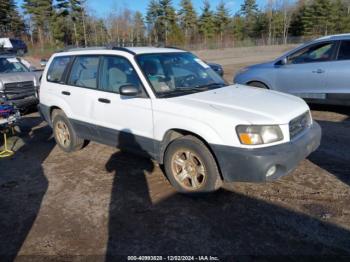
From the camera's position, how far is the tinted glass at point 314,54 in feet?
22.8

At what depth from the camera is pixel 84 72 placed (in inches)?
199

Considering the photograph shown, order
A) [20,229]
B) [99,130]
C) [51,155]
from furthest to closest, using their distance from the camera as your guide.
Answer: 1. [51,155]
2. [99,130]
3. [20,229]

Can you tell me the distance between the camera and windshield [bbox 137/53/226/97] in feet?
13.8

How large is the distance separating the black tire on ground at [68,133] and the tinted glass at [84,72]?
2.23 feet

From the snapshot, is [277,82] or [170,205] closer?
[170,205]

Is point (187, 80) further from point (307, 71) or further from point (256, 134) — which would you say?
point (307, 71)

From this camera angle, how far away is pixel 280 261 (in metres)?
2.73

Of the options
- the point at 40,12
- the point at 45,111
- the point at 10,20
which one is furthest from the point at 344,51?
the point at 10,20

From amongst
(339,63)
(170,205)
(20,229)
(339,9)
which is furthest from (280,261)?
(339,9)

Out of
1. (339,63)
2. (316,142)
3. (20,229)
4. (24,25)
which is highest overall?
(24,25)

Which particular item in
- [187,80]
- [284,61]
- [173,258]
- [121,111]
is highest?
[284,61]

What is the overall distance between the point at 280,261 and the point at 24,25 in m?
66.8

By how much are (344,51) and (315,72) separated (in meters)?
0.68

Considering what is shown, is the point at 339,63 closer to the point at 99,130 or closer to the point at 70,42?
the point at 99,130
